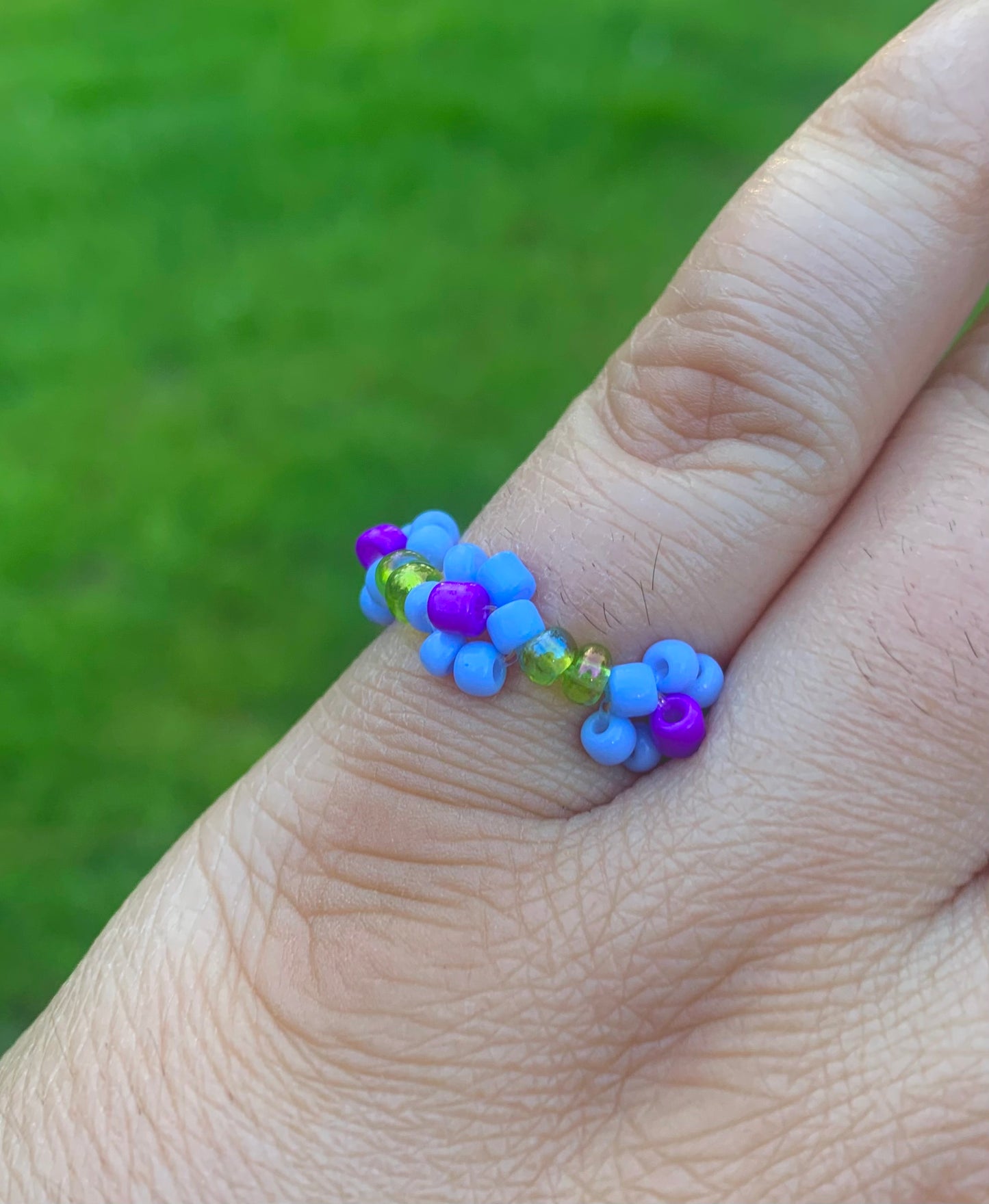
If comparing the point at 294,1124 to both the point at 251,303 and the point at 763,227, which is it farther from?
the point at 251,303

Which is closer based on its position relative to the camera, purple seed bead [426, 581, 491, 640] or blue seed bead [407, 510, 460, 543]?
purple seed bead [426, 581, 491, 640]

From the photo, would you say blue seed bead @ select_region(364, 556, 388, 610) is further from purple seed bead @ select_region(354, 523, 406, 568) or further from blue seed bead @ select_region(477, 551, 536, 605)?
blue seed bead @ select_region(477, 551, 536, 605)

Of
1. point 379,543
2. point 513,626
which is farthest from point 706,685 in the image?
point 379,543

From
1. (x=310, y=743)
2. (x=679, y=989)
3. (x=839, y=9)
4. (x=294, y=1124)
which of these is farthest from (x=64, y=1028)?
(x=839, y=9)

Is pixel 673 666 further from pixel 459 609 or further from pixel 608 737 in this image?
pixel 459 609

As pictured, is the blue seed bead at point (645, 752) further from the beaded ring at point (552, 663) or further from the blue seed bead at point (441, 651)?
the blue seed bead at point (441, 651)

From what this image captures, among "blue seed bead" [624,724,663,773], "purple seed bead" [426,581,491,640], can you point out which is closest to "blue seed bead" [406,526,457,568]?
"purple seed bead" [426,581,491,640]
